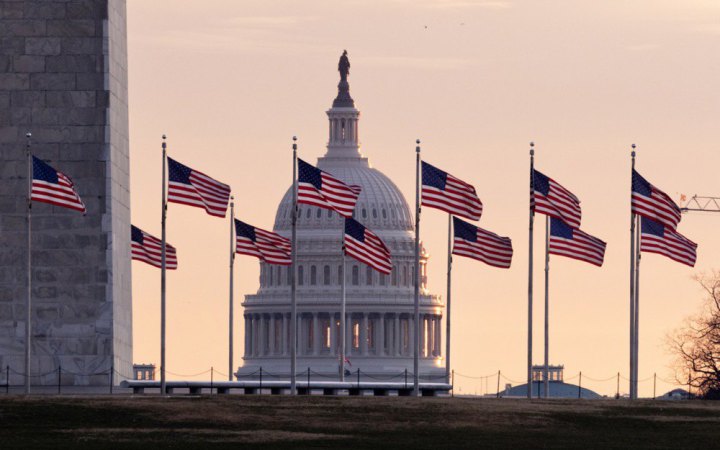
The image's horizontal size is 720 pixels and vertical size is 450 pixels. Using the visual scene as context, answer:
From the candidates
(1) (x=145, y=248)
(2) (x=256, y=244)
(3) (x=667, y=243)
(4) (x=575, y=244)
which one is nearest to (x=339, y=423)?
(3) (x=667, y=243)

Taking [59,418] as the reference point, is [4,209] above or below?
above

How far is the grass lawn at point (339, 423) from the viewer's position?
8475 centimetres

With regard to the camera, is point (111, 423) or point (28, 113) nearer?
point (111, 423)

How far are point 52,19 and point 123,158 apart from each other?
6.55 m

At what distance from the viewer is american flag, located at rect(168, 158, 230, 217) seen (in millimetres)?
113750

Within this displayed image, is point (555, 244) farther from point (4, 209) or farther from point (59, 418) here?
point (59, 418)

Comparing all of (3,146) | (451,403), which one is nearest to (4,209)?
(3,146)

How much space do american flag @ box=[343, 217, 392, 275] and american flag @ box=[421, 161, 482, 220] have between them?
371cm

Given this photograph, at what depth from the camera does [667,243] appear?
11681 cm

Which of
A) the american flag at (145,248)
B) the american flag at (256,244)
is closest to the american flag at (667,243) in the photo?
the american flag at (145,248)

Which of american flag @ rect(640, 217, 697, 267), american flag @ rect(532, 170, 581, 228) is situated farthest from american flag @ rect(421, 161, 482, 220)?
american flag @ rect(640, 217, 697, 267)

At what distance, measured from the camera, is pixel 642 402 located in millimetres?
109125

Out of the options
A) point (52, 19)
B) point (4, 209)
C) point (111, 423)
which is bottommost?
point (111, 423)

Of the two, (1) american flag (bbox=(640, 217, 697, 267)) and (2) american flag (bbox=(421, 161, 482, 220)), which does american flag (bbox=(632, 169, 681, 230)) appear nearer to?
(1) american flag (bbox=(640, 217, 697, 267))
